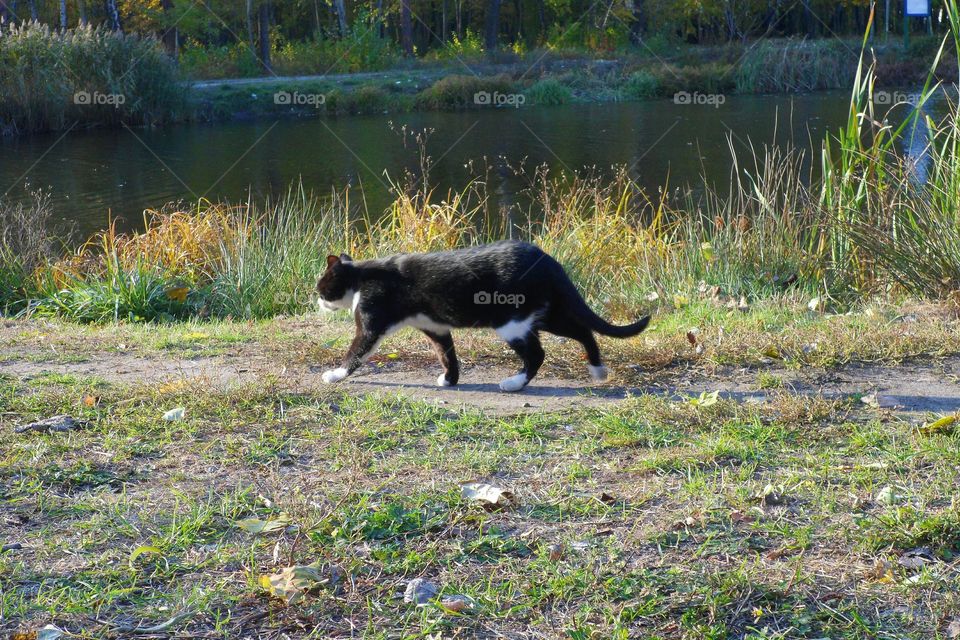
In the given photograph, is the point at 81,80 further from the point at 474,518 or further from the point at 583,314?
the point at 474,518

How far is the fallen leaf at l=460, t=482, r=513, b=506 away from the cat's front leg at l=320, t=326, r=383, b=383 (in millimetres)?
1675

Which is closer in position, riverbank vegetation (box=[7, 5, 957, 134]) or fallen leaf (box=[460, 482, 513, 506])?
fallen leaf (box=[460, 482, 513, 506])

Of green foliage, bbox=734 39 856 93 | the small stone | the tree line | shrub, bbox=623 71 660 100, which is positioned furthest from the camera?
the tree line

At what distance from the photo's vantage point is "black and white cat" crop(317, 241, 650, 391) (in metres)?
4.98

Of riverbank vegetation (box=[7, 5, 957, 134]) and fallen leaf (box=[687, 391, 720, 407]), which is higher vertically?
riverbank vegetation (box=[7, 5, 957, 134])

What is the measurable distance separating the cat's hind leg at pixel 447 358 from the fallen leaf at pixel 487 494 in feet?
5.13

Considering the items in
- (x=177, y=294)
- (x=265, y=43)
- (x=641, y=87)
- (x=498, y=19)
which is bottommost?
(x=177, y=294)

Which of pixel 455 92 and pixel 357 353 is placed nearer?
pixel 357 353

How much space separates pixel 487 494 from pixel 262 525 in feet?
2.72

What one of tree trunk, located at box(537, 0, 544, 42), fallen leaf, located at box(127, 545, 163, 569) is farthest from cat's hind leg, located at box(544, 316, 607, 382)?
tree trunk, located at box(537, 0, 544, 42)

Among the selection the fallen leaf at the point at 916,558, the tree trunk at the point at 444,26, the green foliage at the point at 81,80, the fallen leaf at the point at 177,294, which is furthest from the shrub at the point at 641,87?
the fallen leaf at the point at 916,558

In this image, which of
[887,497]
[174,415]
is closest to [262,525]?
[174,415]

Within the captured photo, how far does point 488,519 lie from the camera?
342cm

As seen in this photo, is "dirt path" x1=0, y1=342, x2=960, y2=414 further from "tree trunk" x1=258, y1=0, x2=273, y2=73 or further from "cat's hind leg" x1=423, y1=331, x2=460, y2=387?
"tree trunk" x1=258, y1=0, x2=273, y2=73
